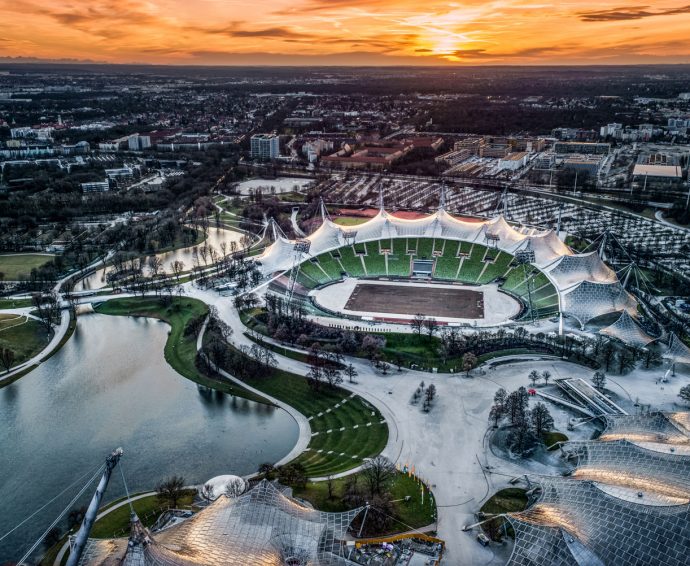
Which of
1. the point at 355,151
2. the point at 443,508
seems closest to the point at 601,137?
the point at 355,151

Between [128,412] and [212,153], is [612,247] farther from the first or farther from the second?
[212,153]

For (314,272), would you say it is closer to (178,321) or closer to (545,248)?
(178,321)

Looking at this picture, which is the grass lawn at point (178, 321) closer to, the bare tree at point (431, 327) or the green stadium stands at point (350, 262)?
the bare tree at point (431, 327)

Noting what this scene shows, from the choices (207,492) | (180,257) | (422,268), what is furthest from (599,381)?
(180,257)

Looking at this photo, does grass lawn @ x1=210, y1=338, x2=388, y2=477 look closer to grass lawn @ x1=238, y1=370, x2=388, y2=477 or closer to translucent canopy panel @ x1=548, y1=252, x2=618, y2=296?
grass lawn @ x1=238, y1=370, x2=388, y2=477

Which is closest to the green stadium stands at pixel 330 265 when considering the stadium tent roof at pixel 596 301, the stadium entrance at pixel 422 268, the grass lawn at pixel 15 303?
the stadium entrance at pixel 422 268

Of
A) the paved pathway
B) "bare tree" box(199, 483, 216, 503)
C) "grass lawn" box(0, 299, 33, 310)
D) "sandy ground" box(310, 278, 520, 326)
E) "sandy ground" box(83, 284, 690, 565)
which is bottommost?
the paved pathway

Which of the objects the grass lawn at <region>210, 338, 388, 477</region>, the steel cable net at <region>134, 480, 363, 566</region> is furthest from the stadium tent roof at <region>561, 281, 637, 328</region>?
the steel cable net at <region>134, 480, 363, 566</region>
